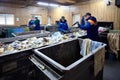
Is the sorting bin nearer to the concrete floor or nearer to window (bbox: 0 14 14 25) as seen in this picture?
the concrete floor

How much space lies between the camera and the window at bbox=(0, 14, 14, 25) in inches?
339

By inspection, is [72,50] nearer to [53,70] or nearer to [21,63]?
[21,63]

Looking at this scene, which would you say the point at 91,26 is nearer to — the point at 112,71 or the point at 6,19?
the point at 112,71

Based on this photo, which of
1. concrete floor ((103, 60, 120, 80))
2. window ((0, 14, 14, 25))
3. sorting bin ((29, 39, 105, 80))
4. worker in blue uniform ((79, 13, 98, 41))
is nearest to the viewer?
sorting bin ((29, 39, 105, 80))

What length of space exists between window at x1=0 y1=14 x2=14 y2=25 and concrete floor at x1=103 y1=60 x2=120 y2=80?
753cm

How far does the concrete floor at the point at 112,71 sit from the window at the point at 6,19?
753 centimetres

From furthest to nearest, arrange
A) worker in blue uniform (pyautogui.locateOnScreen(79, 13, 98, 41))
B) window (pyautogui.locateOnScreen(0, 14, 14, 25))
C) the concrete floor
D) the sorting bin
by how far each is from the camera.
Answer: window (pyautogui.locateOnScreen(0, 14, 14, 25)), worker in blue uniform (pyautogui.locateOnScreen(79, 13, 98, 41)), the concrete floor, the sorting bin

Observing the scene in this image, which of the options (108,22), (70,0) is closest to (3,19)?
(70,0)

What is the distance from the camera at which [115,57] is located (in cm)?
455

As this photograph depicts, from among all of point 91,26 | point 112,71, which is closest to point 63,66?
point 112,71

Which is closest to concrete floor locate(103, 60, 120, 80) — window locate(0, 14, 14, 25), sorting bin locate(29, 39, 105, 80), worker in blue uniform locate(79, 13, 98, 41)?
worker in blue uniform locate(79, 13, 98, 41)

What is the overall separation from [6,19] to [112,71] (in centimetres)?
804

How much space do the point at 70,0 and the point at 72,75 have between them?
6436mm

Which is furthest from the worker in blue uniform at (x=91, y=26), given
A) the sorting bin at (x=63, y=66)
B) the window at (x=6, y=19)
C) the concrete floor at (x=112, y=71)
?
the window at (x=6, y=19)
